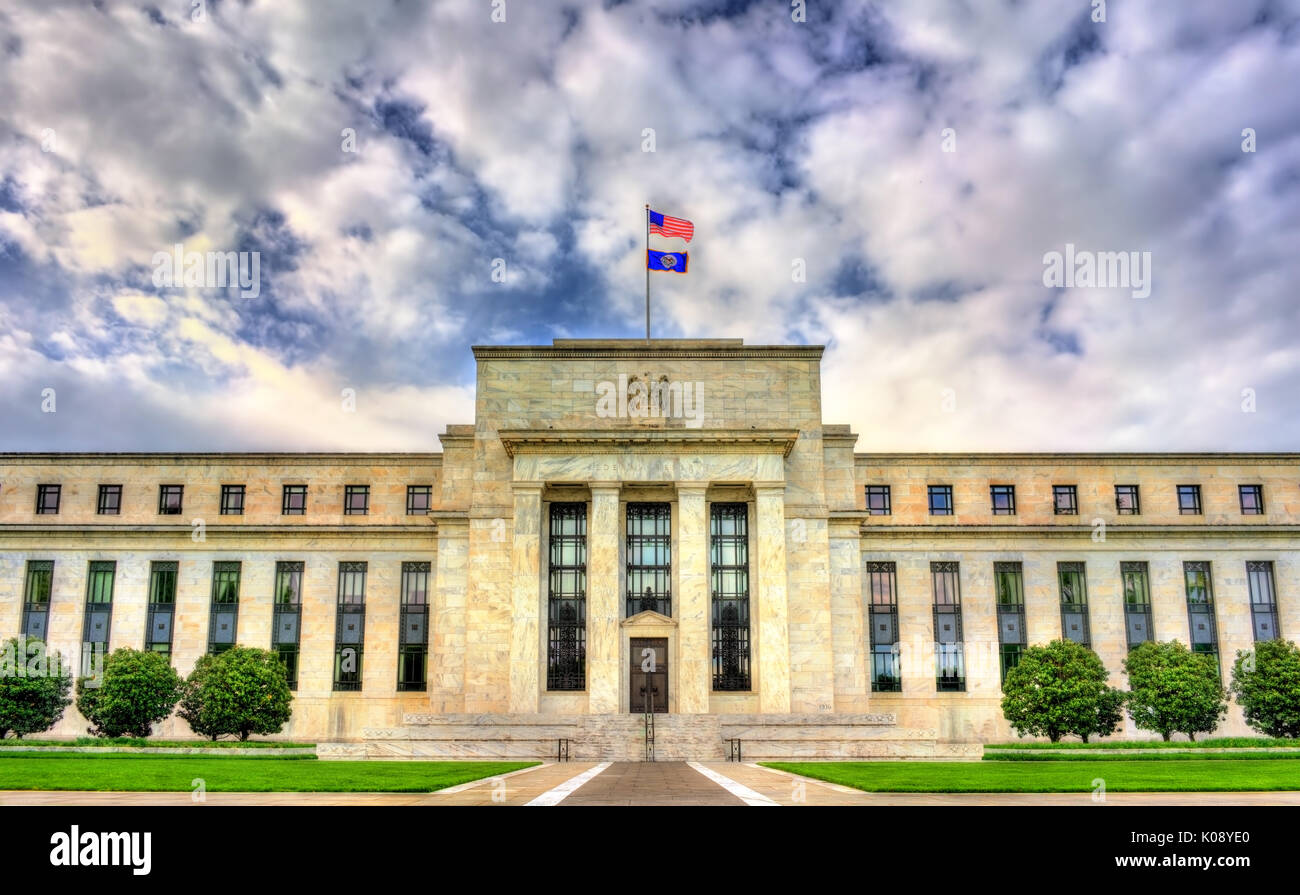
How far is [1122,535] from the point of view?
52000mm

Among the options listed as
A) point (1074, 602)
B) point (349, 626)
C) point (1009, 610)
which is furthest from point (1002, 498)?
point (349, 626)

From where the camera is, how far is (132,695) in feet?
140

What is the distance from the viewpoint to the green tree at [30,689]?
42.6m

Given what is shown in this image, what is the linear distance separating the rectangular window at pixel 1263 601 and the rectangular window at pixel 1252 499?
2.91 metres


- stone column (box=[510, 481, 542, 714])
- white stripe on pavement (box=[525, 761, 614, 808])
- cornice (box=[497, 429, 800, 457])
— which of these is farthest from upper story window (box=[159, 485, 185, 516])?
white stripe on pavement (box=[525, 761, 614, 808])

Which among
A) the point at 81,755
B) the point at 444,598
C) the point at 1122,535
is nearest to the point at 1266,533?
the point at 1122,535

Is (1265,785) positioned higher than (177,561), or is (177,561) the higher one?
(177,561)

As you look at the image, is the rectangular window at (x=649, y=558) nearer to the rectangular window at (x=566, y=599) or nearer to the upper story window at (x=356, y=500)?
the rectangular window at (x=566, y=599)

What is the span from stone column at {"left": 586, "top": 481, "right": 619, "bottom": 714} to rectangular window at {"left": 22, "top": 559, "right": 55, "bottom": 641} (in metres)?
28.5

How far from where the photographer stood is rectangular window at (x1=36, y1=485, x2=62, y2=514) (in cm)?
5378
